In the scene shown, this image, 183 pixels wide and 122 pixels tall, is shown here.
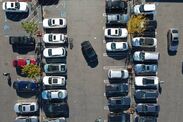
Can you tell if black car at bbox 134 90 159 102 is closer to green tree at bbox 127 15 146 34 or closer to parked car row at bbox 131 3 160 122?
parked car row at bbox 131 3 160 122

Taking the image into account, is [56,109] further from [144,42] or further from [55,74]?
[144,42]

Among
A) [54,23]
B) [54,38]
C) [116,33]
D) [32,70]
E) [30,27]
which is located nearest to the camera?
[30,27]

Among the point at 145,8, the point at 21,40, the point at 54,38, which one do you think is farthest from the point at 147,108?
the point at 21,40

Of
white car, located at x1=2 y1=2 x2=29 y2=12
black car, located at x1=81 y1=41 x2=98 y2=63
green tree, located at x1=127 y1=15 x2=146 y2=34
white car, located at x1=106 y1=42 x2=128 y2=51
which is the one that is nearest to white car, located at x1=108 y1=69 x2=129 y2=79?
black car, located at x1=81 y1=41 x2=98 y2=63

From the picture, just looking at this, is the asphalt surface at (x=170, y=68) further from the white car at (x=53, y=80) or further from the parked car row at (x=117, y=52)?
the white car at (x=53, y=80)

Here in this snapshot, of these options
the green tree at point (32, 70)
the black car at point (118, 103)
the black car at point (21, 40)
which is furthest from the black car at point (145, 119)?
the black car at point (21, 40)

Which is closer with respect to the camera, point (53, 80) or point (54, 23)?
point (54, 23)

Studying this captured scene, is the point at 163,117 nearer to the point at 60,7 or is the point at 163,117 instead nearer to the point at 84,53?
the point at 84,53
